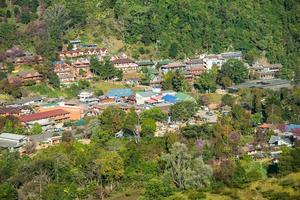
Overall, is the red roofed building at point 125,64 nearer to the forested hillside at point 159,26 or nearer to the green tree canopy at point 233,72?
the forested hillside at point 159,26

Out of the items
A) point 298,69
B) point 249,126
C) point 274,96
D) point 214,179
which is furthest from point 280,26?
point 214,179

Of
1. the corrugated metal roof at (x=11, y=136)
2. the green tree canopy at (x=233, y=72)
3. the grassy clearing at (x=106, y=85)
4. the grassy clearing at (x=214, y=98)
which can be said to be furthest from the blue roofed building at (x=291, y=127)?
the corrugated metal roof at (x=11, y=136)

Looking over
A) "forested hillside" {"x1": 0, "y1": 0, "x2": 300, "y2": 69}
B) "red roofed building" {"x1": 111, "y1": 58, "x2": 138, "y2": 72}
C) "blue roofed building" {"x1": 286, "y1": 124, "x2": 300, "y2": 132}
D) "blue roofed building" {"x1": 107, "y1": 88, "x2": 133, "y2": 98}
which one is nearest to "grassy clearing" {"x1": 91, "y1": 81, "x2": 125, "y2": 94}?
"blue roofed building" {"x1": 107, "y1": 88, "x2": 133, "y2": 98}

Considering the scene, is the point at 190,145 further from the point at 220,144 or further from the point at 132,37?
the point at 132,37

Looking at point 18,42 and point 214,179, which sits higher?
point 18,42

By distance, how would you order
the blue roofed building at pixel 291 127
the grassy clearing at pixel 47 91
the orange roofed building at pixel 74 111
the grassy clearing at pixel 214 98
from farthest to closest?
the grassy clearing at pixel 47 91, the grassy clearing at pixel 214 98, the orange roofed building at pixel 74 111, the blue roofed building at pixel 291 127

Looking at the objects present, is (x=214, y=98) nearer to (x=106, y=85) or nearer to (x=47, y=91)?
(x=106, y=85)
